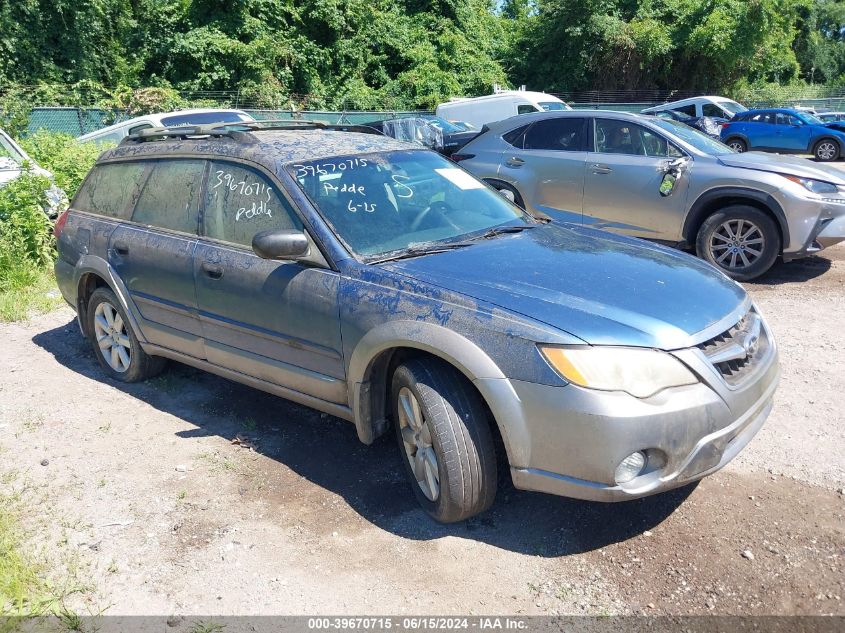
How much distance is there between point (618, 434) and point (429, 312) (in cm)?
97

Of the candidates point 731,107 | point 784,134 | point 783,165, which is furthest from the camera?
point 731,107

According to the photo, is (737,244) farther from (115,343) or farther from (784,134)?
(784,134)

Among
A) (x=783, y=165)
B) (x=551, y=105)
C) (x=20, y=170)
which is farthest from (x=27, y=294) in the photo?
(x=551, y=105)

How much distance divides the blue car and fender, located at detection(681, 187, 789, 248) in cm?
A: 1414

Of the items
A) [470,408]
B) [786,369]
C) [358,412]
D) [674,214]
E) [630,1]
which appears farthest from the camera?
[630,1]

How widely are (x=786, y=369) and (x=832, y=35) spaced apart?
2411 inches

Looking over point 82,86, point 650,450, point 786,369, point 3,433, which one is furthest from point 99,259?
point 82,86

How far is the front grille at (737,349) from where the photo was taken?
3.14 m

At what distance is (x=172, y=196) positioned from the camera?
471 cm

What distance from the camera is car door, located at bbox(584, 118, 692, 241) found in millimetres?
7614

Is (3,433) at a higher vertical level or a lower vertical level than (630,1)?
lower

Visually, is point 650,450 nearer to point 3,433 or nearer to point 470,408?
point 470,408

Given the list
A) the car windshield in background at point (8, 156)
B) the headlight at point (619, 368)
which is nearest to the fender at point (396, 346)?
the headlight at point (619, 368)

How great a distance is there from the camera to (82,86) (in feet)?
74.0
